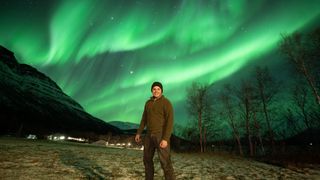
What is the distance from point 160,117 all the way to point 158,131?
1.07 ft

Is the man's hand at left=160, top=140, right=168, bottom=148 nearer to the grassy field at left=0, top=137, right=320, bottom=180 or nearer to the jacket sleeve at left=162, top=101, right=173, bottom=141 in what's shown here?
the jacket sleeve at left=162, top=101, right=173, bottom=141

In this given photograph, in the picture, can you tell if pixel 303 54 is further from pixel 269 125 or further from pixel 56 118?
pixel 56 118

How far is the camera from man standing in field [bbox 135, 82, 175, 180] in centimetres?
467

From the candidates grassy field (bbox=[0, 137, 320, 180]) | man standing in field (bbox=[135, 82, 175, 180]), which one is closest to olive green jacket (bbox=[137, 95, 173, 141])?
man standing in field (bbox=[135, 82, 175, 180])

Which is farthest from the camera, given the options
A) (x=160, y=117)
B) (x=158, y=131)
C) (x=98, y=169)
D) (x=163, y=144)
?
(x=98, y=169)

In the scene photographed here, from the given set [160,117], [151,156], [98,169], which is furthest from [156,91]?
[98,169]

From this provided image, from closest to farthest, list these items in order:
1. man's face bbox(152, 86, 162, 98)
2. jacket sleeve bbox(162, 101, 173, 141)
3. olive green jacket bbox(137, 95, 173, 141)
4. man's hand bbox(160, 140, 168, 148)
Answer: man's hand bbox(160, 140, 168, 148) → jacket sleeve bbox(162, 101, 173, 141) → olive green jacket bbox(137, 95, 173, 141) → man's face bbox(152, 86, 162, 98)

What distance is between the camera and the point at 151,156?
492 centimetres

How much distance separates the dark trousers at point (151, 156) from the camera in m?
4.65

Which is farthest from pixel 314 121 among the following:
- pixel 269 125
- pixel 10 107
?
pixel 10 107

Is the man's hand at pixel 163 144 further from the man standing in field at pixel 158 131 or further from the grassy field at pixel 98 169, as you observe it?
the grassy field at pixel 98 169

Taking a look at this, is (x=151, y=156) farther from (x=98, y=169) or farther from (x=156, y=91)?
(x=98, y=169)

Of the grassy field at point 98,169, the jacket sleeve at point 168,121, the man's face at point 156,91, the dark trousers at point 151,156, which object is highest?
the man's face at point 156,91

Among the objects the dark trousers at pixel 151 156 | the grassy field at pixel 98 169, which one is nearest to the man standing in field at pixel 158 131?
the dark trousers at pixel 151 156
